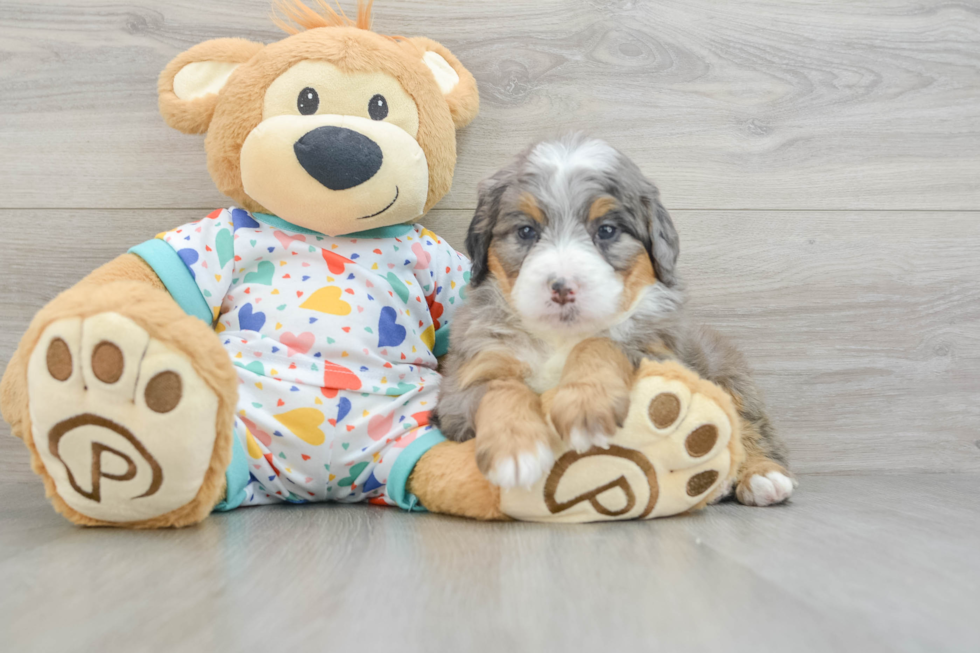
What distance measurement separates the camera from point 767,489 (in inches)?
59.2

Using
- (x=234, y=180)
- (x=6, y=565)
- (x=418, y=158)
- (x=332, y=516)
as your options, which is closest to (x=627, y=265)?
(x=418, y=158)

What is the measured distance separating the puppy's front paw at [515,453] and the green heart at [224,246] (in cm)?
76

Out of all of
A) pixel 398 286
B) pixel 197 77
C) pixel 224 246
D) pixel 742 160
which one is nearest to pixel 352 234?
pixel 398 286

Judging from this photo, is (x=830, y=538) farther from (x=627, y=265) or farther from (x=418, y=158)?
(x=418, y=158)

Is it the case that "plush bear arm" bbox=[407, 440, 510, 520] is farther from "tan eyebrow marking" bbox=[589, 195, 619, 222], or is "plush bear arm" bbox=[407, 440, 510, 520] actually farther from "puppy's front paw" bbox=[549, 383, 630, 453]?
"tan eyebrow marking" bbox=[589, 195, 619, 222]

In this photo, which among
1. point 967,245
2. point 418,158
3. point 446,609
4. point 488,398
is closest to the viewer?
point 446,609

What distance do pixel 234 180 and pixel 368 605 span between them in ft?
3.56

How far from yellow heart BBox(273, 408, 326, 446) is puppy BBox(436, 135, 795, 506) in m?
0.25

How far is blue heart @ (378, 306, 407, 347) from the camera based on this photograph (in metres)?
1.59

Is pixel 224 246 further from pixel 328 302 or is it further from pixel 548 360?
pixel 548 360

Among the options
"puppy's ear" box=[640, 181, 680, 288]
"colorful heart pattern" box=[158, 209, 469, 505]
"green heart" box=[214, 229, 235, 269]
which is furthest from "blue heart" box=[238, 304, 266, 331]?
"puppy's ear" box=[640, 181, 680, 288]

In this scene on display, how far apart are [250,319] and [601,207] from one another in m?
0.78

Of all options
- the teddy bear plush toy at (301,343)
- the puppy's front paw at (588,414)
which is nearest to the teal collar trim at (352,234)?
the teddy bear plush toy at (301,343)

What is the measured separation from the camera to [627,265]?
134cm
